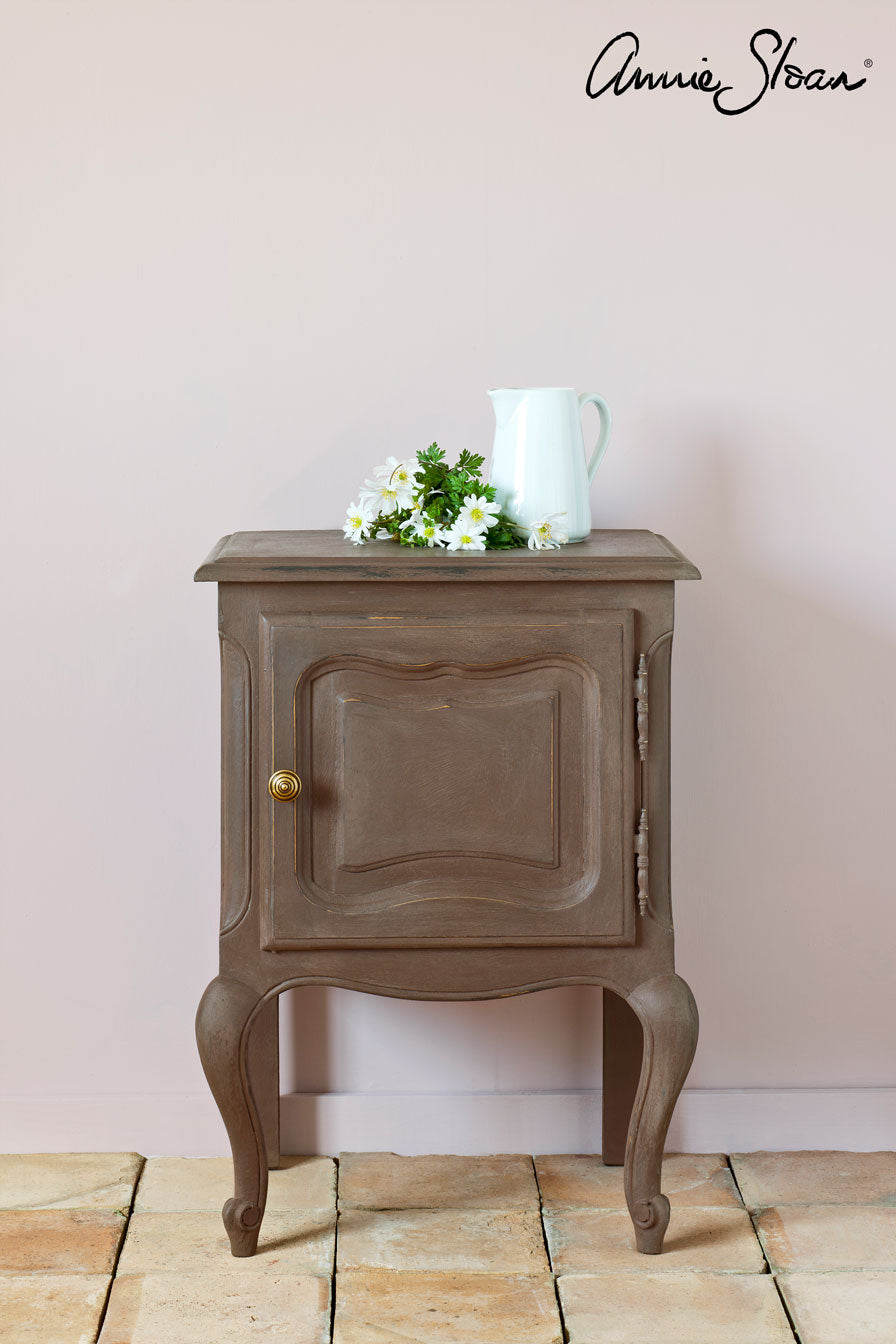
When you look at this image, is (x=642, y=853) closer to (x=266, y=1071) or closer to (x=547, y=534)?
(x=547, y=534)

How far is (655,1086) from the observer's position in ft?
5.86

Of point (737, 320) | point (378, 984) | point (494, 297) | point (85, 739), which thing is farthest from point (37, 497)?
point (737, 320)

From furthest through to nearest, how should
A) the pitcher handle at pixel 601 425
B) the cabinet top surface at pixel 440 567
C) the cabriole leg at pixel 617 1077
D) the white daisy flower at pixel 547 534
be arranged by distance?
1. the cabriole leg at pixel 617 1077
2. the pitcher handle at pixel 601 425
3. the white daisy flower at pixel 547 534
4. the cabinet top surface at pixel 440 567

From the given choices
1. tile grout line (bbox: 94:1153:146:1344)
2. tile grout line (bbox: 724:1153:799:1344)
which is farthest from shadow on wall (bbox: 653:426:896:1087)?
tile grout line (bbox: 94:1153:146:1344)

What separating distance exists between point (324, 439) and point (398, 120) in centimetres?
50

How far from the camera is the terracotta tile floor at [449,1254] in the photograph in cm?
170

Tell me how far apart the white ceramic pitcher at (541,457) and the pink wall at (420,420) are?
233mm

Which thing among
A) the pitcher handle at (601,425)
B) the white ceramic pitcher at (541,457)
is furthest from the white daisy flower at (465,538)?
the pitcher handle at (601,425)

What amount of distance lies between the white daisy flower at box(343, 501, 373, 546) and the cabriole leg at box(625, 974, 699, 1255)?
0.72 metres

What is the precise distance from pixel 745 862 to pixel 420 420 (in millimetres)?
888

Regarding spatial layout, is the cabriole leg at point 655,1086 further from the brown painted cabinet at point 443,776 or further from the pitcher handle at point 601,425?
the pitcher handle at point 601,425

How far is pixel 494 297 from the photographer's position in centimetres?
206

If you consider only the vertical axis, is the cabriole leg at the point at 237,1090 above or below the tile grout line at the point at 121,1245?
above

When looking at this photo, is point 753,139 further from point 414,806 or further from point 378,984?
point 378,984
